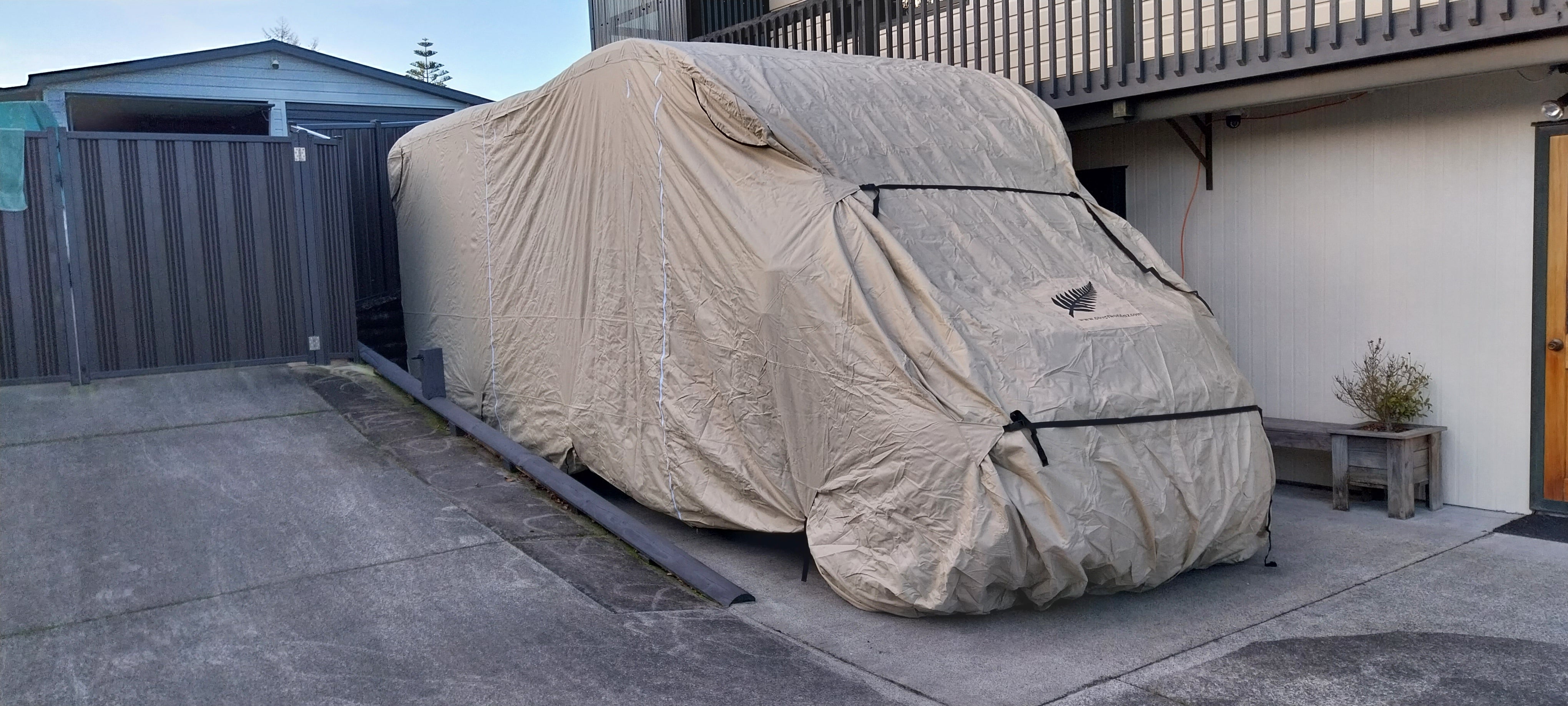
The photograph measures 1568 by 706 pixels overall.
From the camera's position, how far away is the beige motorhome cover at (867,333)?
4.53 meters

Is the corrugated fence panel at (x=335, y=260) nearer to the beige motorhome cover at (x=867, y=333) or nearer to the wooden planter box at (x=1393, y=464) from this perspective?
the beige motorhome cover at (x=867, y=333)

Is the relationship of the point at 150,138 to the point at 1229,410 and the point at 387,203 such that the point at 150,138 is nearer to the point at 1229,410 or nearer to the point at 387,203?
the point at 387,203

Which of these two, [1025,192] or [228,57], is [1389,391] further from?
[228,57]

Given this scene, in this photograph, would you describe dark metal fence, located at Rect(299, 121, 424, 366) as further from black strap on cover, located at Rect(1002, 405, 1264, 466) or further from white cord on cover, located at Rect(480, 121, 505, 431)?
black strap on cover, located at Rect(1002, 405, 1264, 466)

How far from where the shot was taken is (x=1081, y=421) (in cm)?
458

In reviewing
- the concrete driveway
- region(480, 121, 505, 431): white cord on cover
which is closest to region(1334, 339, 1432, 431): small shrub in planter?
the concrete driveway

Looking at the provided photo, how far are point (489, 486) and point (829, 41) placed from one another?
5.33 metres

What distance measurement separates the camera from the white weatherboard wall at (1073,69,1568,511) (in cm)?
619

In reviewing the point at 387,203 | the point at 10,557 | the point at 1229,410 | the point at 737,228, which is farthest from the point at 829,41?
the point at 10,557

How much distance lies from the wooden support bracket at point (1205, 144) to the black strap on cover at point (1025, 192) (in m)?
1.78

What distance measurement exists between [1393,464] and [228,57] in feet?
43.1

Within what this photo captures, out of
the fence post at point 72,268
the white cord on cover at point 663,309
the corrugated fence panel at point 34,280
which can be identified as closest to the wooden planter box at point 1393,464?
the white cord on cover at point 663,309

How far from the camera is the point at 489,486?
6.38 meters

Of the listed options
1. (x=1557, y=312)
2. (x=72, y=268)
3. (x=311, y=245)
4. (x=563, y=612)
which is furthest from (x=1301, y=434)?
(x=72, y=268)
